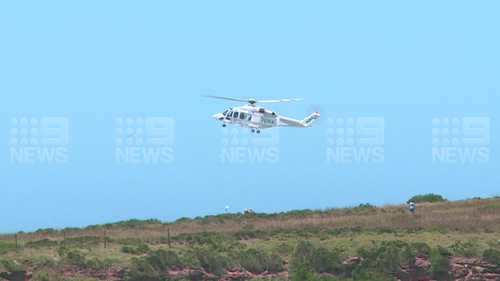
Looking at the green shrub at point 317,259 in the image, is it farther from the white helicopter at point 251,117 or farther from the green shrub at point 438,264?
the white helicopter at point 251,117

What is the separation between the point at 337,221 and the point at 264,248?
11.1 meters

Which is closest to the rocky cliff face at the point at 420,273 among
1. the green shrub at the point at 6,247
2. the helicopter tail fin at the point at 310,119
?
the green shrub at the point at 6,247

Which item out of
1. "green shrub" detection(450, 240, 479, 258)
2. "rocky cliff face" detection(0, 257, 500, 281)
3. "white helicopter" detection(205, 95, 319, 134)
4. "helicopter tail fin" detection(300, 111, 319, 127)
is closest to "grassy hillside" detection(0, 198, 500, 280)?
"green shrub" detection(450, 240, 479, 258)

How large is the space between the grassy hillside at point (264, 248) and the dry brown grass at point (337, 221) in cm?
7

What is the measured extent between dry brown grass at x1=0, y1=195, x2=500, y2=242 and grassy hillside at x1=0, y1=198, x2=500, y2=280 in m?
0.07

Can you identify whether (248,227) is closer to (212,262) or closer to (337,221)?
(337,221)

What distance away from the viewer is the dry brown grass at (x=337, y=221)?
46.5m

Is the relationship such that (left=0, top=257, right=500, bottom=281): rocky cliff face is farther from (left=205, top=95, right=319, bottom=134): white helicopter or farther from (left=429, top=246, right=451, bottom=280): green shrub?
(left=205, top=95, right=319, bottom=134): white helicopter

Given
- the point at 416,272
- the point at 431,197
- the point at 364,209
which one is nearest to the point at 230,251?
the point at 416,272

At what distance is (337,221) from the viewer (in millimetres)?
49938

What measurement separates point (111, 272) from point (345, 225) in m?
17.1

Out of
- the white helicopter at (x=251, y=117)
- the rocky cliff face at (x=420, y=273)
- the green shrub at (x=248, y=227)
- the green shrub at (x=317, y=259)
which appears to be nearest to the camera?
the rocky cliff face at (x=420, y=273)

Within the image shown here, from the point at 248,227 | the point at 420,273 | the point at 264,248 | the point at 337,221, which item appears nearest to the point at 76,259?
the point at 264,248

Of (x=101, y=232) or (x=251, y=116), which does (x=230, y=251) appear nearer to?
(x=101, y=232)
